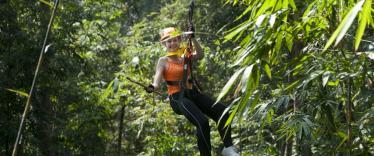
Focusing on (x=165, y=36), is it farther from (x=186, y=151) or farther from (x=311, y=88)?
(x=186, y=151)

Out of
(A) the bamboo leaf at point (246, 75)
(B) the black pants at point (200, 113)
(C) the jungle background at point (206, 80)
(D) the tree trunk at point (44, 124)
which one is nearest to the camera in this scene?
(A) the bamboo leaf at point (246, 75)

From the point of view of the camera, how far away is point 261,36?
241 centimetres

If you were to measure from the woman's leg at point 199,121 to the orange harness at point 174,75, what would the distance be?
13cm

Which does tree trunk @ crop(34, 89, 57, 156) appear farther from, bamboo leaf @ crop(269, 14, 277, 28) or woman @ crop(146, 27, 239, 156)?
bamboo leaf @ crop(269, 14, 277, 28)

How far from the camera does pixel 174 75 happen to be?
3.56 metres

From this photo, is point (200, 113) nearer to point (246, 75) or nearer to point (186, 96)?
point (186, 96)

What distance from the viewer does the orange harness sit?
11.6 feet

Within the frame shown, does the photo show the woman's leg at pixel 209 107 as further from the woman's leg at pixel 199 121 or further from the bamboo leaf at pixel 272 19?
the bamboo leaf at pixel 272 19

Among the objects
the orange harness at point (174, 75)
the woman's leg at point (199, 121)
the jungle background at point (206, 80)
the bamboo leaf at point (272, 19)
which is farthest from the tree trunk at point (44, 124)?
the bamboo leaf at point (272, 19)

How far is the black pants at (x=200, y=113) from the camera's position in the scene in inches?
135

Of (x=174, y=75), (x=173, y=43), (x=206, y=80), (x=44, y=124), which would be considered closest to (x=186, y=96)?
(x=174, y=75)

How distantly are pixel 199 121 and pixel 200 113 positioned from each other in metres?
0.06

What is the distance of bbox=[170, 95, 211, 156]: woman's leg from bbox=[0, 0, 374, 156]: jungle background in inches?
12.0

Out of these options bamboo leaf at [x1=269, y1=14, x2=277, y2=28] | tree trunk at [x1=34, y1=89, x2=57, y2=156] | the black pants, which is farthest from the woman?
tree trunk at [x1=34, y1=89, x2=57, y2=156]
